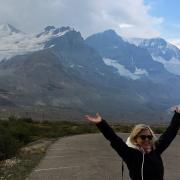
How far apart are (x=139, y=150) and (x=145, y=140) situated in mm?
131

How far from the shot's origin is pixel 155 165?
6527mm

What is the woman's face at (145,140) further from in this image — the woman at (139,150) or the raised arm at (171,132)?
the raised arm at (171,132)

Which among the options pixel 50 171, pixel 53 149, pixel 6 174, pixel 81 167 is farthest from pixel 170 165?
pixel 53 149

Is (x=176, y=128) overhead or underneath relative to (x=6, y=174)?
overhead

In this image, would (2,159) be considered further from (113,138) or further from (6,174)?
(113,138)

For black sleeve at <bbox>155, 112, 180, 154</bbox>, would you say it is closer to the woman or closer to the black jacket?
the woman

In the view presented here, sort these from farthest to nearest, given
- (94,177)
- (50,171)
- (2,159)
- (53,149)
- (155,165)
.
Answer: (53,149)
(2,159)
(50,171)
(94,177)
(155,165)

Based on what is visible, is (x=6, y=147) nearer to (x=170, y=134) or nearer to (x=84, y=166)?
(x=84, y=166)

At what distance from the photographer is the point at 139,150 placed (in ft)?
21.8

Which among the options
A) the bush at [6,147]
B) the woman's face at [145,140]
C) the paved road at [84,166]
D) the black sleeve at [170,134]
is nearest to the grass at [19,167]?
the paved road at [84,166]

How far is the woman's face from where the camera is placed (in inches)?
262

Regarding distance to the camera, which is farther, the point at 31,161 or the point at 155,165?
the point at 31,161

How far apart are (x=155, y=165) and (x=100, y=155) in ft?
54.9

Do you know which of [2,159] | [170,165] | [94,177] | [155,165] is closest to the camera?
[155,165]
